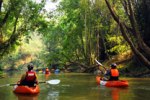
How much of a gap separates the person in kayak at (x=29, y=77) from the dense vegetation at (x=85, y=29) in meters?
11.4

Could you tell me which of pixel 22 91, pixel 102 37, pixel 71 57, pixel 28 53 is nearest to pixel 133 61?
pixel 102 37

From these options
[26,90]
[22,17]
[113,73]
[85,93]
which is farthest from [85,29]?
[26,90]

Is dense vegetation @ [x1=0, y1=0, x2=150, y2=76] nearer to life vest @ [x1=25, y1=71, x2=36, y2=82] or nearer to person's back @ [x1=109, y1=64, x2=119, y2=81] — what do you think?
person's back @ [x1=109, y1=64, x2=119, y2=81]

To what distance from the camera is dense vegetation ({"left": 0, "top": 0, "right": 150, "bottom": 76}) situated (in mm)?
31531

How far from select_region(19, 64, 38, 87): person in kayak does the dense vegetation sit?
37.4 feet

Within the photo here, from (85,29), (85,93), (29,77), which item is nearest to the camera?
(29,77)

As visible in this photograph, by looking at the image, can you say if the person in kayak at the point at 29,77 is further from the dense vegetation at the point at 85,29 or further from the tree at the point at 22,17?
the tree at the point at 22,17

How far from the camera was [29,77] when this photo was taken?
2012cm

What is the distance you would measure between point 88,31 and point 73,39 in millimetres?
8705

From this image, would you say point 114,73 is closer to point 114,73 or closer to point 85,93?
point 114,73

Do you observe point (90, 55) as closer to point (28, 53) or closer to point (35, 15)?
point (35, 15)

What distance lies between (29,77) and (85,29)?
38542 mm

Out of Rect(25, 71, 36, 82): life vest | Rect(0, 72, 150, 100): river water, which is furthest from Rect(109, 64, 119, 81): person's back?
Rect(25, 71, 36, 82): life vest

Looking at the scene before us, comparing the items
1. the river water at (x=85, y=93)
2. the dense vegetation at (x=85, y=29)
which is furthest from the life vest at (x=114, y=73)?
the dense vegetation at (x=85, y=29)
